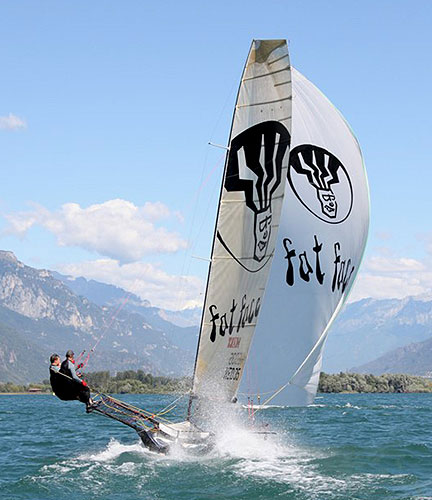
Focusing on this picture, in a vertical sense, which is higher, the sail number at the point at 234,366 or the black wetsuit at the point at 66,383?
the sail number at the point at 234,366

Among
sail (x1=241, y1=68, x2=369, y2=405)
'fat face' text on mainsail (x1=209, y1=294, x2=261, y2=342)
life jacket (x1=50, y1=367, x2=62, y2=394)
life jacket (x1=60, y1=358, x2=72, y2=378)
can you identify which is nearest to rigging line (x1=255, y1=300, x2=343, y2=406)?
sail (x1=241, y1=68, x2=369, y2=405)

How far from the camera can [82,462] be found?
901 inches

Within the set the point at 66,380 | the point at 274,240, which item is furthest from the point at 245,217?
the point at 66,380

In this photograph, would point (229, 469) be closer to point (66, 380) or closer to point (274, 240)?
point (66, 380)

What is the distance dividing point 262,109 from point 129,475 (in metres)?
11.1

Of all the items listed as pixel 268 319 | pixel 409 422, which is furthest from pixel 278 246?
pixel 409 422

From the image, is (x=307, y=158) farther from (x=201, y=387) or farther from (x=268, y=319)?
(x=201, y=387)

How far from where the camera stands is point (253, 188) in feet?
71.9

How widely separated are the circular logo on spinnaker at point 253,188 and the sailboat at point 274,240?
0.10 ft

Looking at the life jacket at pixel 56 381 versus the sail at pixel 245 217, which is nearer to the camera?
the life jacket at pixel 56 381

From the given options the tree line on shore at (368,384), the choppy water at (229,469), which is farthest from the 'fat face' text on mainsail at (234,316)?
the tree line on shore at (368,384)

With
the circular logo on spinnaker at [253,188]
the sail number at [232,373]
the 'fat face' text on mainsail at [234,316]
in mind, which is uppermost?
the circular logo on spinnaker at [253,188]

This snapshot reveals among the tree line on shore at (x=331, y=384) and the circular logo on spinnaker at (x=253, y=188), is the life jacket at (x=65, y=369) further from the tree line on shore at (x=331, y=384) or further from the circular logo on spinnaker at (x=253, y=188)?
the tree line on shore at (x=331, y=384)

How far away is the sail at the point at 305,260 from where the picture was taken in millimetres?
21625
